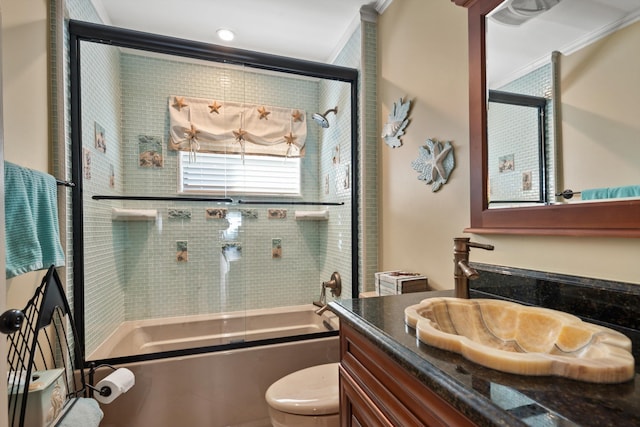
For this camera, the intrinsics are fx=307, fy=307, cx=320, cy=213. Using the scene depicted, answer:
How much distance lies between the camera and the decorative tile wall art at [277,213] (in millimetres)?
2686

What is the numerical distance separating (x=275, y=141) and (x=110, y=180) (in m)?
1.27

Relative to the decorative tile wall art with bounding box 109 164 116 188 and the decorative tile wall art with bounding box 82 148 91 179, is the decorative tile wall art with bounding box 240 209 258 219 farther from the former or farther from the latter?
the decorative tile wall art with bounding box 82 148 91 179

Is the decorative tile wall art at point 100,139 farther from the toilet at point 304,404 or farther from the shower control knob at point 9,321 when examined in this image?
the toilet at point 304,404

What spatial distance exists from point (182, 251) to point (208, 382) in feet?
3.46

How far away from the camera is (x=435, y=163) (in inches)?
59.1

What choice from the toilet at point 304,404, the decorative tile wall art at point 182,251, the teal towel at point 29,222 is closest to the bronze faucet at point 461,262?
the toilet at point 304,404

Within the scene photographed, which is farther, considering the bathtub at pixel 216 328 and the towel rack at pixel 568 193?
the bathtub at pixel 216 328

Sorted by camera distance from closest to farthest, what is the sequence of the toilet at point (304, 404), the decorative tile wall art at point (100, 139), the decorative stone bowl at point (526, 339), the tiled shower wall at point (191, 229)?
the decorative stone bowl at point (526, 339), the toilet at point (304, 404), the decorative tile wall art at point (100, 139), the tiled shower wall at point (191, 229)

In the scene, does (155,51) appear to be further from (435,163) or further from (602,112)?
(602,112)

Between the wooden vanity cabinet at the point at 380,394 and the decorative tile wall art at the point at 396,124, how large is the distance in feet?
4.05

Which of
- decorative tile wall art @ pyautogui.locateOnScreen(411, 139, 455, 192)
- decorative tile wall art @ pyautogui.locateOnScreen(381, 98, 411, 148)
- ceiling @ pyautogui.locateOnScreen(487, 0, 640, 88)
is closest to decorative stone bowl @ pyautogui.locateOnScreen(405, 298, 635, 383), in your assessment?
decorative tile wall art @ pyautogui.locateOnScreen(411, 139, 455, 192)

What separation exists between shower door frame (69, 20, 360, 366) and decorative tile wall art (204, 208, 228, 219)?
86cm

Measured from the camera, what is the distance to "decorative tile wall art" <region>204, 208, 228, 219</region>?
97.8 inches

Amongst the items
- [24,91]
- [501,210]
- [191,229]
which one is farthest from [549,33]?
[191,229]
